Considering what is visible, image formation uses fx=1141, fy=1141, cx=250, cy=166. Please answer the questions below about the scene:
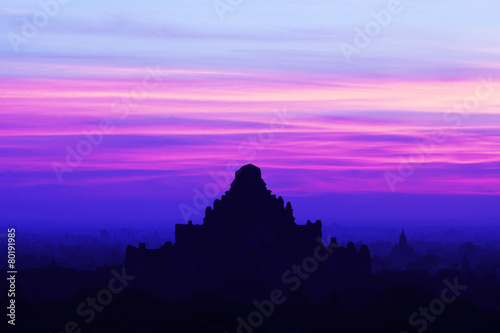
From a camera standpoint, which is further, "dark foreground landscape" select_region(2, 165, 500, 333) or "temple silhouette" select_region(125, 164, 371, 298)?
"temple silhouette" select_region(125, 164, 371, 298)

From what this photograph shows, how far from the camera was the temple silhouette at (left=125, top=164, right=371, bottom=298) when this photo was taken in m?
91.2

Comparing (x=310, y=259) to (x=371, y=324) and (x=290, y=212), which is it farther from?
(x=371, y=324)

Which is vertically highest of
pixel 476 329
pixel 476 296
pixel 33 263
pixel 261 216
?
pixel 33 263

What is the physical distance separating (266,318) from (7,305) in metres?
15.6

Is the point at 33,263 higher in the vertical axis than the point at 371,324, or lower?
higher

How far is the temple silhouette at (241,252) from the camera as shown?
91.2 metres

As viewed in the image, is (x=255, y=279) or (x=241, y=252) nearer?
(x=255, y=279)

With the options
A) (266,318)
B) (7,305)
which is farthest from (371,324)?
(7,305)

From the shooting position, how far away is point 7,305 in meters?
68.5

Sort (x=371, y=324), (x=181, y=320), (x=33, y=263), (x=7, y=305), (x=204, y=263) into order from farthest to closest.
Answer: (x=33, y=263), (x=204, y=263), (x=7, y=305), (x=371, y=324), (x=181, y=320)

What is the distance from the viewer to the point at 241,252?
92000 mm

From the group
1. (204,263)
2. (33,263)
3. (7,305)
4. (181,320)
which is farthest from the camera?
(33,263)

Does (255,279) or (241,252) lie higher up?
(241,252)

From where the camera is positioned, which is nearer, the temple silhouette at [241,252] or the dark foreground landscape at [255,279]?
the dark foreground landscape at [255,279]
